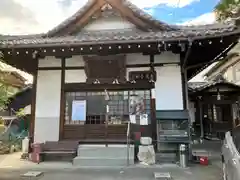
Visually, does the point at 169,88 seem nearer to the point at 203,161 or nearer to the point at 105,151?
the point at 203,161

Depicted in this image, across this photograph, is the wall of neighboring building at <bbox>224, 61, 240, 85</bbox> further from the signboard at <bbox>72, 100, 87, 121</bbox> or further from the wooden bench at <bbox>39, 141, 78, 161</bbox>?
the wooden bench at <bbox>39, 141, 78, 161</bbox>

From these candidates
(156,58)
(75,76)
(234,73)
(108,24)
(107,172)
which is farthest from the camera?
(234,73)

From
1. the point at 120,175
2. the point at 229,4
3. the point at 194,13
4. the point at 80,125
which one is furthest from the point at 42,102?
the point at 229,4

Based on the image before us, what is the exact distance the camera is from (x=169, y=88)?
8.02 metres

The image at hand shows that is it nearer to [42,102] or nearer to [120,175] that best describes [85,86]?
[42,102]

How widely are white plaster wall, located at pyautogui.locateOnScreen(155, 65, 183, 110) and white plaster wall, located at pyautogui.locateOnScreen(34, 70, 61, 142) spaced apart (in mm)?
3650

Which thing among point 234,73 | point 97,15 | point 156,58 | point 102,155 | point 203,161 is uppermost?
point 97,15

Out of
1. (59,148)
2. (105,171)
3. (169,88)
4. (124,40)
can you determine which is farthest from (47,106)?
(169,88)

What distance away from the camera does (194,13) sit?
11.1 metres

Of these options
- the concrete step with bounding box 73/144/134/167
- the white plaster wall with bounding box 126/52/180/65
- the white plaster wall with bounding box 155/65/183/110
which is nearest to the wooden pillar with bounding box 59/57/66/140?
the concrete step with bounding box 73/144/134/167

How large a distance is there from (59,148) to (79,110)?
147 cm

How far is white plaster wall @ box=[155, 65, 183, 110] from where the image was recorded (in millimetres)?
7918

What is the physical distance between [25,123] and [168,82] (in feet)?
32.5

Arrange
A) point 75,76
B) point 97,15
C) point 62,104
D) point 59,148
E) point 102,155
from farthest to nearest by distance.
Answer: point 97,15, point 75,76, point 62,104, point 59,148, point 102,155
